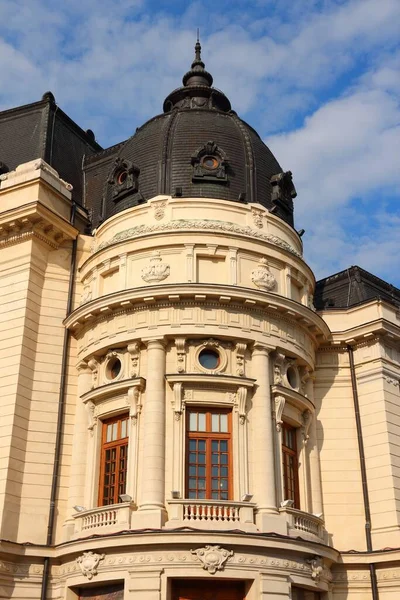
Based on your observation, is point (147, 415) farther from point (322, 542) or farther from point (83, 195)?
point (83, 195)

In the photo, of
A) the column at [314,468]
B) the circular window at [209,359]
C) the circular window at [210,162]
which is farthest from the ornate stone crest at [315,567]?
the circular window at [210,162]

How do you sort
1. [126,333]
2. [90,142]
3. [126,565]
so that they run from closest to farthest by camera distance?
[126,565] → [126,333] → [90,142]

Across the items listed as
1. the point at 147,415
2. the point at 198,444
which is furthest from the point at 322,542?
the point at 147,415

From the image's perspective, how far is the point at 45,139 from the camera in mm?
32125

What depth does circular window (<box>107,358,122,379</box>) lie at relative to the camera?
26.4 metres

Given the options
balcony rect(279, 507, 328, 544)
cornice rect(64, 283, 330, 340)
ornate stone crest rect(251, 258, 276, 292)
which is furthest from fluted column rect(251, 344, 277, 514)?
ornate stone crest rect(251, 258, 276, 292)

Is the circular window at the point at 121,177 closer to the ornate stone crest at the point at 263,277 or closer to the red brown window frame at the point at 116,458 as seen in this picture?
the ornate stone crest at the point at 263,277

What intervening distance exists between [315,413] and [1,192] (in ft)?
46.6

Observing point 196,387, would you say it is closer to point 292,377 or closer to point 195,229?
point 292,377

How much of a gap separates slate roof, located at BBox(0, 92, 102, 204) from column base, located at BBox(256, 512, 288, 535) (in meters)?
15.6

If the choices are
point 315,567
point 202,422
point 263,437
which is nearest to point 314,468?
point 263,437

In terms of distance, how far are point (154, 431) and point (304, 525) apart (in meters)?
5.56

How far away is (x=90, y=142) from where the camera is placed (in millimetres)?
36281

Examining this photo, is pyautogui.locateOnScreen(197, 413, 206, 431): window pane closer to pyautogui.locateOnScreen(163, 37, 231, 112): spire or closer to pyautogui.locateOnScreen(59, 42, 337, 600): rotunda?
pyautogui.locateOnScreen(59, 42, 337, 600): rotunda
